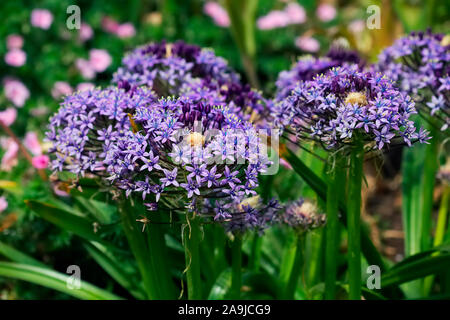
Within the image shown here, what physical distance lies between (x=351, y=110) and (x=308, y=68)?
1008 mm

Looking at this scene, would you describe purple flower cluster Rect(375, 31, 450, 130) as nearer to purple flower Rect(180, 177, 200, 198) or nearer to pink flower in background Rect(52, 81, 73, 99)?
purple flower Rect(180, 177, 200, 198)

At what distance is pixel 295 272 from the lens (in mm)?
2727

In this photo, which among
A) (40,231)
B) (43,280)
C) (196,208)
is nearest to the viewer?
(196,208)

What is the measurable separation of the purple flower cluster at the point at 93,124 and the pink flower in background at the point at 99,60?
2.81 meters

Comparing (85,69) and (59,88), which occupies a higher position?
(85,69)

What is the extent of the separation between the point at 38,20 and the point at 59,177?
3031 mm

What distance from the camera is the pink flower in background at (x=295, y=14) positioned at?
613 cm

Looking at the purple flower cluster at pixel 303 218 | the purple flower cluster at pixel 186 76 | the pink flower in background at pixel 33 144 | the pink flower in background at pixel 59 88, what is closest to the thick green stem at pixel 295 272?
the purple flower cluster at pixel 303 218

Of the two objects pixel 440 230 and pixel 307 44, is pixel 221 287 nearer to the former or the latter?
pixel 440 230

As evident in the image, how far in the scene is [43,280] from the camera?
286 cm
